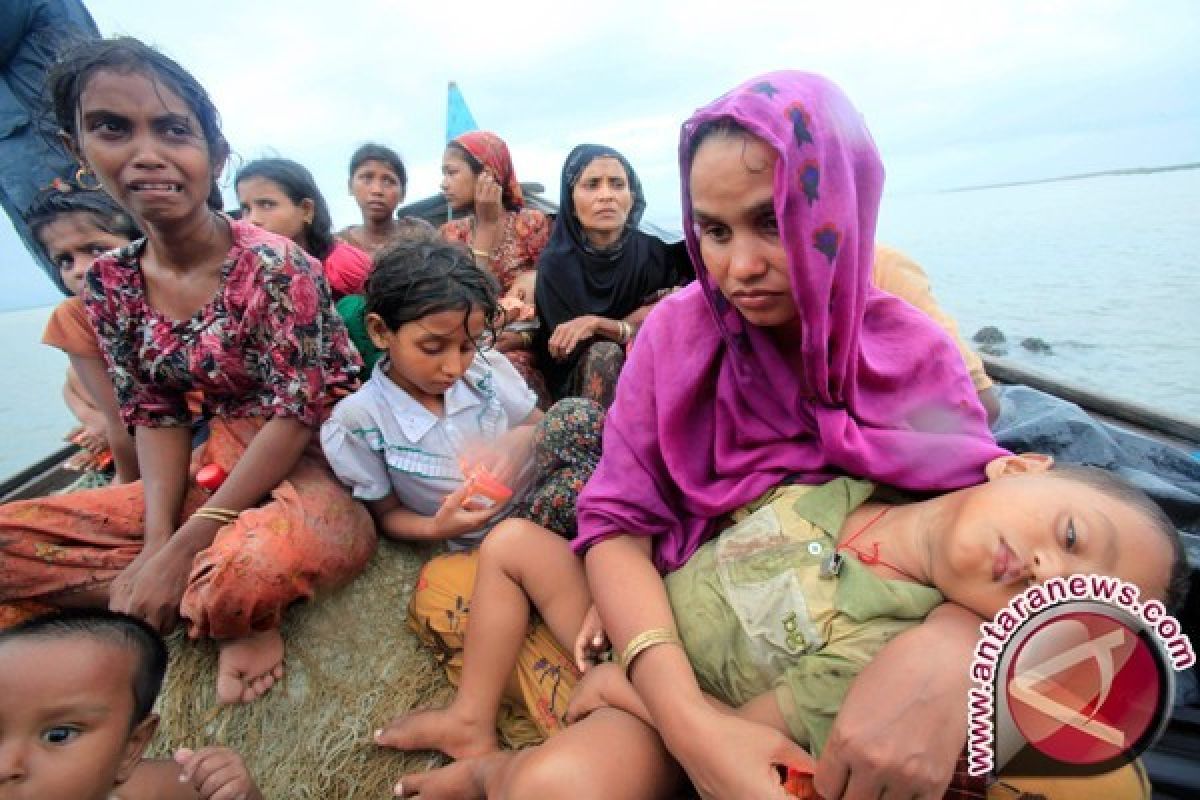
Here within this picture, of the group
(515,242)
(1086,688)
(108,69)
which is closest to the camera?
(1086,688)

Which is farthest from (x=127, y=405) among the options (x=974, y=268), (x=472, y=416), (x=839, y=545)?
(x=974, y=268)

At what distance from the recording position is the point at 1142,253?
10.9 meters

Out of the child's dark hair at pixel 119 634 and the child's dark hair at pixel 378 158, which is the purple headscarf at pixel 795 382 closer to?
the child's dark hair at pixel 119 634

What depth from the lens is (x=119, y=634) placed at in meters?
1.20

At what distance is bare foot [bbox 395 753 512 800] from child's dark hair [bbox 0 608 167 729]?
61 cm

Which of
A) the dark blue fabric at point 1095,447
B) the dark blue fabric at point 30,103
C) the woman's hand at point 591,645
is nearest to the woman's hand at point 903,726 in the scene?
the woman's hand at point 591,645

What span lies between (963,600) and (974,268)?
43.2ft

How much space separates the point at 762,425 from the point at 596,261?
1957 millimetres

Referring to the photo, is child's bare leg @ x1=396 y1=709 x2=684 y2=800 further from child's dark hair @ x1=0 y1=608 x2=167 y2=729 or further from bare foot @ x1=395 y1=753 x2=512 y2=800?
child's dark hair @ x1=0 y1=608 x2=167 y2=729

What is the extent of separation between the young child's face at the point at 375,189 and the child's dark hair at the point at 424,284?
8.03 feet

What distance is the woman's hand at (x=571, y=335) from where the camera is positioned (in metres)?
2.77

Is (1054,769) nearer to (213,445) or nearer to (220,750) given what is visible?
(220,750)

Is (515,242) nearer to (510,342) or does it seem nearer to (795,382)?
(510,342)

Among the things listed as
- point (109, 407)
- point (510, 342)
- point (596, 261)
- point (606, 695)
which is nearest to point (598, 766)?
point (606, 695)
